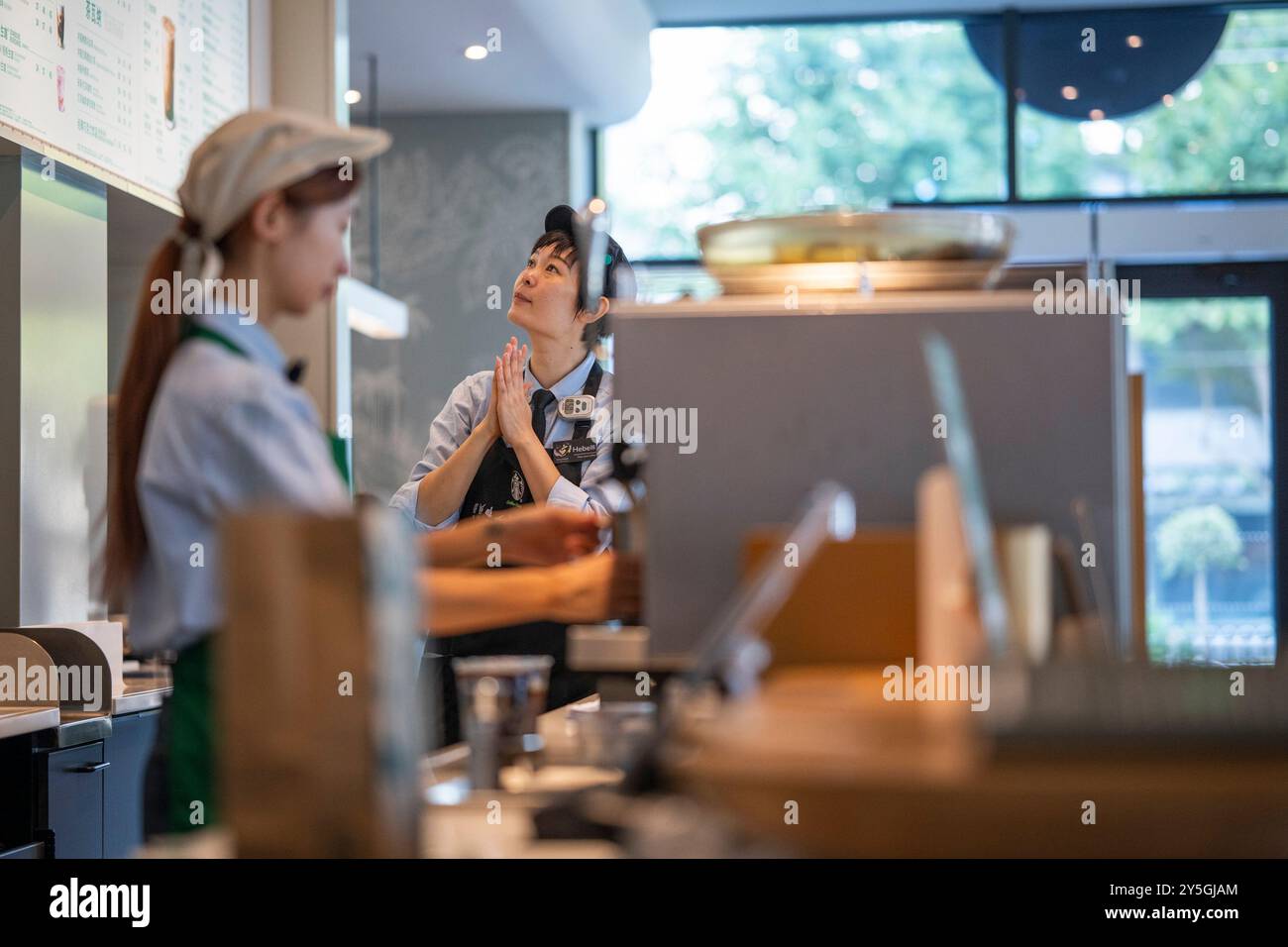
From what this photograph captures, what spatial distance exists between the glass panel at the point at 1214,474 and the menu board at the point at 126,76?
12.5 ft

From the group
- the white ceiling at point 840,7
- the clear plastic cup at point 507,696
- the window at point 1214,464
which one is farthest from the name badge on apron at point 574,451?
the window at point 1214,464

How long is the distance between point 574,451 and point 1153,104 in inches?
163

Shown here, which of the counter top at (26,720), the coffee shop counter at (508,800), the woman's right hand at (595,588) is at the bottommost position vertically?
the counter top at (26,720)

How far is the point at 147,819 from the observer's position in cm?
151

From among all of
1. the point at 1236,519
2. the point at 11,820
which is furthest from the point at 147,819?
the point at 1236,519

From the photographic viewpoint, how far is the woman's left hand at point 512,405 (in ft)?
8.78

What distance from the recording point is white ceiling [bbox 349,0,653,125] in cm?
476

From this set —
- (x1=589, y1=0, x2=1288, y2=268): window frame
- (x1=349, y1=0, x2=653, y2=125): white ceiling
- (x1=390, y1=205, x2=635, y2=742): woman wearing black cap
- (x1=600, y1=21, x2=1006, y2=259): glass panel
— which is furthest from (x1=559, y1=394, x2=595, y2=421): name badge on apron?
(x1=600, y1=21, x2=1006, y2=259): glass panel

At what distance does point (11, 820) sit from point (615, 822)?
1.82 metres

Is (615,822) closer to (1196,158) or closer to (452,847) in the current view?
(452,847)

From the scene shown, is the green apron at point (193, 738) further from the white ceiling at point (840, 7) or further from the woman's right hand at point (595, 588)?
the white ceiling at point (840, 7)

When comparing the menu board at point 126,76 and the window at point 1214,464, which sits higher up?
the menu board at point 126,76

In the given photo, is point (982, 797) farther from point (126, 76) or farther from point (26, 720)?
point (126, 76)

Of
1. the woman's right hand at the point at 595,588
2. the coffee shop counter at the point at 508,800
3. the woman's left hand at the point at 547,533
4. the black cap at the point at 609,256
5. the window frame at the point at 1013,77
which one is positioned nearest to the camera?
the coffee shop counter at the point at 508,800
